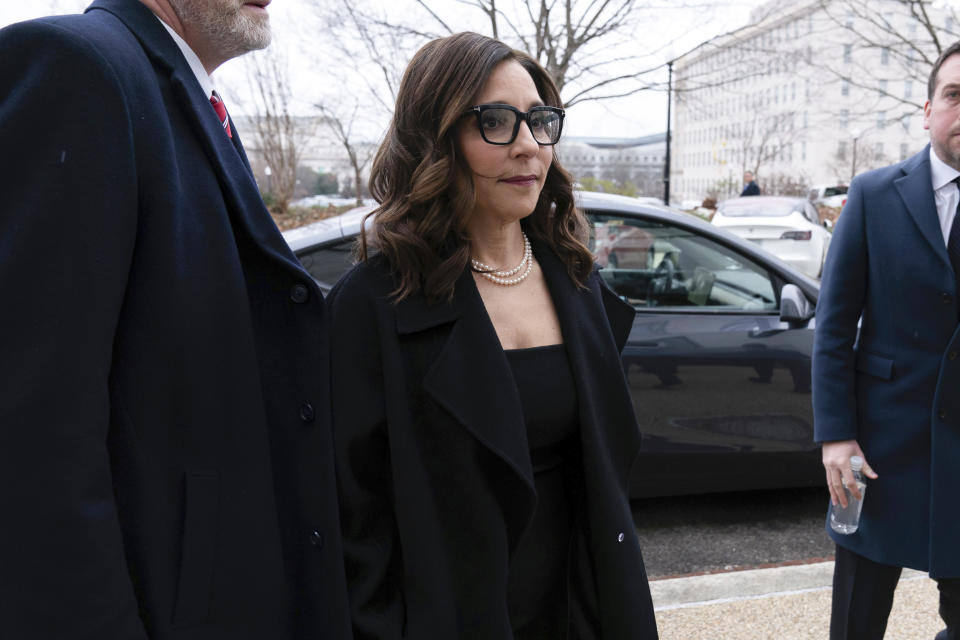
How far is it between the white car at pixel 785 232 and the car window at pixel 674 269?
24.7ft

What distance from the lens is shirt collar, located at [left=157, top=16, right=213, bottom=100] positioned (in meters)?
1.43

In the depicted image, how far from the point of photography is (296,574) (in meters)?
1.54

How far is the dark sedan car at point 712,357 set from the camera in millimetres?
3838

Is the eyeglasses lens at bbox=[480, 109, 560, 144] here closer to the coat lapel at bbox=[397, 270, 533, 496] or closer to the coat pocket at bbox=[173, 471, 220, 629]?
the coat lapel at bbox=[397, 270, 533, 496]

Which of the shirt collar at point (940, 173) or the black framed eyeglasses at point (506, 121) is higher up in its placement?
the black framed eyeglasses at point (506, 121)

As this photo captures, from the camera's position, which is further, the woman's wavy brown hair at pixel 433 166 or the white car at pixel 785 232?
the white car at pixel 785 232

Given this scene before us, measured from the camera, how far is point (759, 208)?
12.8 metres

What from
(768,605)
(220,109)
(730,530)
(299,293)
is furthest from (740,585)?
(220,109)

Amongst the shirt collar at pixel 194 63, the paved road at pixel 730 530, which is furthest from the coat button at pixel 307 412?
the paved road at pixel 730 530

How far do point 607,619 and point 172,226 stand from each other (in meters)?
1.24

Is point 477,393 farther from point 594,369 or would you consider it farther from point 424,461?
point 594,369

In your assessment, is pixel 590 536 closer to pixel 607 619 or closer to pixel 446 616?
pixel 607 619

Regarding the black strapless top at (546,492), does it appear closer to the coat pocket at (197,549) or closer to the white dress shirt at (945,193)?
the coat pocket at (197,549)

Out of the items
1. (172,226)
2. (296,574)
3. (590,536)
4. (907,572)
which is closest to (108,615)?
(296,574)
